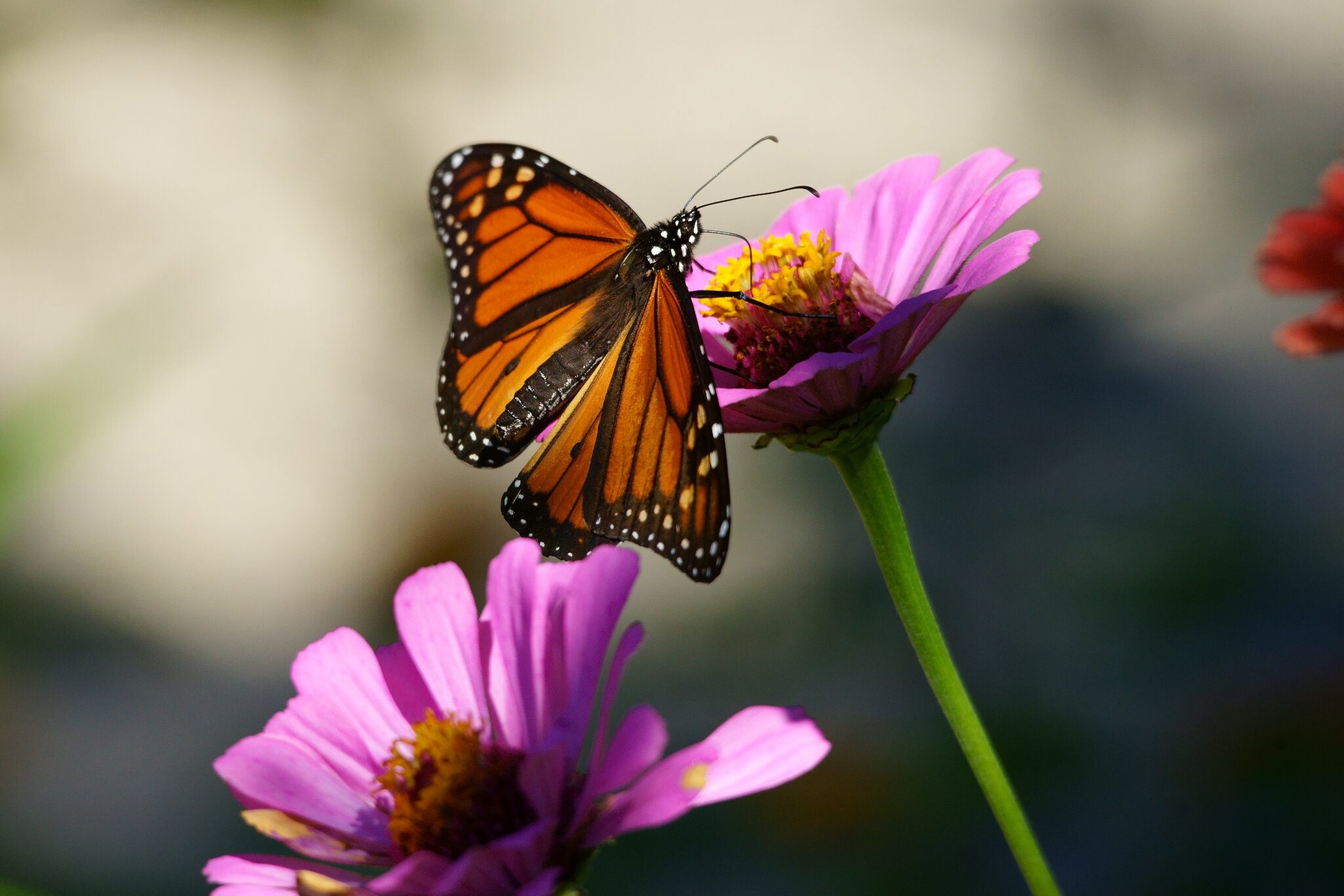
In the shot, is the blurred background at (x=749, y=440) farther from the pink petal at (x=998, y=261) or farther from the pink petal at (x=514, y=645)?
the pink petal at (x=998, y=261)

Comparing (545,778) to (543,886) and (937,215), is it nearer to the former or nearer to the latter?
(543,886)

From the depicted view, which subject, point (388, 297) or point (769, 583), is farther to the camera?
point (388, 297)

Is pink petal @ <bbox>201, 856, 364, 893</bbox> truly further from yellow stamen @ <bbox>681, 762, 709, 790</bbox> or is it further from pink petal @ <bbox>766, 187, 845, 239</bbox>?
pink petal @ <bbox>766, 187, 845, 239</bbox>

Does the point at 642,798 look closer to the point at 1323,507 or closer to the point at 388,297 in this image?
the point at 1323,507

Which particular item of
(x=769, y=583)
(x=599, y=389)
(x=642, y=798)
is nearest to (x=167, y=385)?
(x=769, y=583)

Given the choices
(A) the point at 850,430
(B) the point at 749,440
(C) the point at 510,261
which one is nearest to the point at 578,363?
(C) the point at 510,261

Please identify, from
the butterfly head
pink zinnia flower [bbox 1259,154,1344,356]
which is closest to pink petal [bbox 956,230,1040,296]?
pink zinnia flower [bbox 1259,154,1344,356]

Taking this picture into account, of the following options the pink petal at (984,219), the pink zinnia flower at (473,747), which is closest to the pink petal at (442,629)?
the pink zinnia flower at (473,747)
